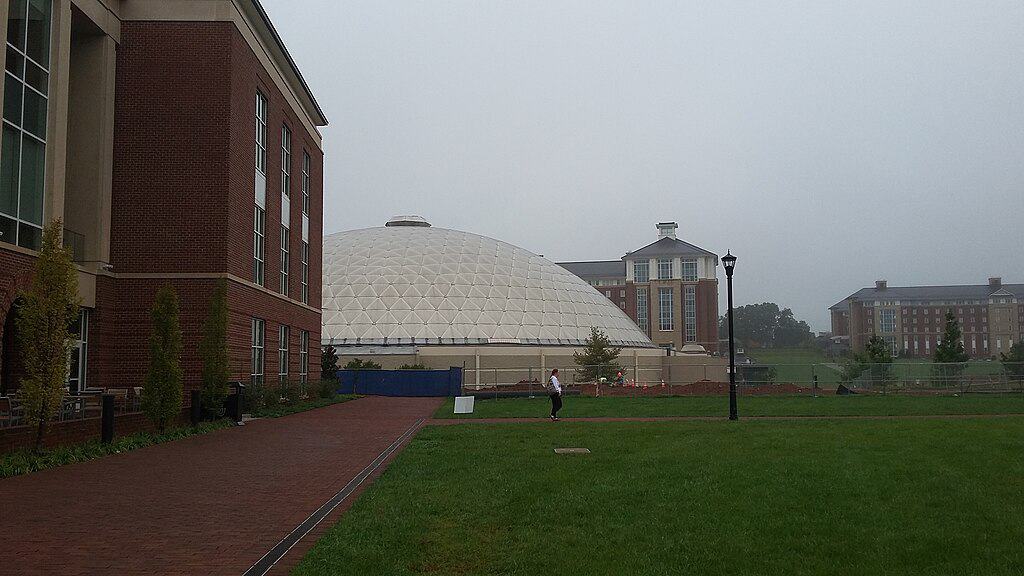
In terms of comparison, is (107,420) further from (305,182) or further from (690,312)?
(690,312)

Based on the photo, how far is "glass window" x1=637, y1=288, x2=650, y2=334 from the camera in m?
110

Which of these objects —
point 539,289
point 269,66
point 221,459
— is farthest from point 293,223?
point 539,289

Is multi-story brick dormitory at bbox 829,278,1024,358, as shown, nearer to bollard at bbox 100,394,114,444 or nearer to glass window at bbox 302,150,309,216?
glass window at bbox 302,150,309,216

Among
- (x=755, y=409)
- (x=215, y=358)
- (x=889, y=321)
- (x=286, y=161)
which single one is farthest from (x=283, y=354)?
(x=889, y=321)

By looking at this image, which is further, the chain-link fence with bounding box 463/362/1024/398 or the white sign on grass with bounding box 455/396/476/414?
the chain-link fence with bounding box 463/362/1024/398

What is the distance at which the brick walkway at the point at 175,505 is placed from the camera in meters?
7.36

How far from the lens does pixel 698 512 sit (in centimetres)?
889

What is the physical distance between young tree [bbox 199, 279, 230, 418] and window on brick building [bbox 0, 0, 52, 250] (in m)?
4.55

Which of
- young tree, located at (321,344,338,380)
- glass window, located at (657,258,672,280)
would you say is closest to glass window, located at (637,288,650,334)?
glass window, located at (657,258,672,280)

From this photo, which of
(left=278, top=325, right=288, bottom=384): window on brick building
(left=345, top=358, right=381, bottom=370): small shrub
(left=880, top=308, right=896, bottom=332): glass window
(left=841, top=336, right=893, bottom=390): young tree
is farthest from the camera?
(left=880, top=308, right=896, bottom=332): glass window

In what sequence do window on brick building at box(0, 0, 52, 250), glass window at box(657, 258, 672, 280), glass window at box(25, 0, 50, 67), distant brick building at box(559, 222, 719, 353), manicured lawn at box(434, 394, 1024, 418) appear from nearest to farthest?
window on brick building at box(0, 0, 52, 250) < glass window at box(25, 0, 50, 67) < manicured lawn at box(434, 394, 1024, 418) < distant brick building at box(559, 222, 719, 353) < glass window at box(657, 258, 672, 280)

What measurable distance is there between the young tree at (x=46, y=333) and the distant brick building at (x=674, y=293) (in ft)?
310

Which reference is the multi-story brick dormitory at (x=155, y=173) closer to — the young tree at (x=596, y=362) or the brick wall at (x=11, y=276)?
the brick wall at (x=11, y=276)

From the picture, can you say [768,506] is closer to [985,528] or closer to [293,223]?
[985,528]
